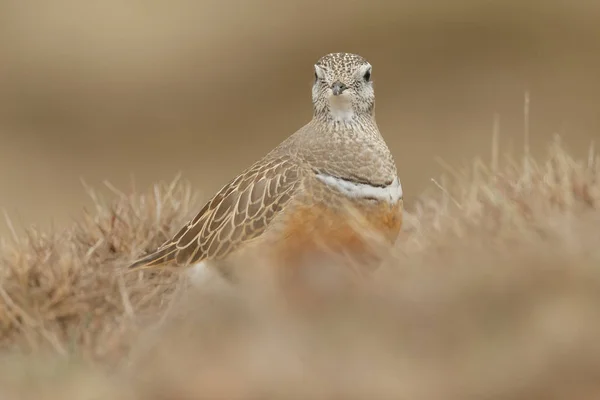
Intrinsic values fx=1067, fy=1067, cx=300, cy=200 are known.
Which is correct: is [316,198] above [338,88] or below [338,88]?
below

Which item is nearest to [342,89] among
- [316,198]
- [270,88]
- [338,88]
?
[338,88]

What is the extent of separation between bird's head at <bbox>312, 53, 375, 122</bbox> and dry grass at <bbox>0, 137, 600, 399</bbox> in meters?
1.00

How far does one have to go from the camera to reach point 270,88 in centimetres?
2325

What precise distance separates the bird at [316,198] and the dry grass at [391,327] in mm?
342

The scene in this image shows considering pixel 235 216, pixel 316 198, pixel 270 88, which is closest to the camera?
pixel 316 198

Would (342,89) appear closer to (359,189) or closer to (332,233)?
(359,189)

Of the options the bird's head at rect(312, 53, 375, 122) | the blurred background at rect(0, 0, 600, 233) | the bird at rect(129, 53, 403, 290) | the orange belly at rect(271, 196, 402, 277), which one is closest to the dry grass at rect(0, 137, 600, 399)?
the orange belly at rect(271, 196, 402, 277)

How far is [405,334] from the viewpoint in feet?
12.7

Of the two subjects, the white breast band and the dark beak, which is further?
the dark beak

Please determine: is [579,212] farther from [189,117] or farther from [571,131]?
[189,117]

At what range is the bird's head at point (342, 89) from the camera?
248 inches

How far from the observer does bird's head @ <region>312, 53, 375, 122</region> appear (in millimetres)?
6297

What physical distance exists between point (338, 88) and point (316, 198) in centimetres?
84

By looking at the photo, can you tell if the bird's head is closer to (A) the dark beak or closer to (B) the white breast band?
(A) the dark beak
